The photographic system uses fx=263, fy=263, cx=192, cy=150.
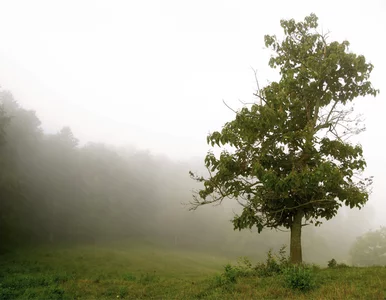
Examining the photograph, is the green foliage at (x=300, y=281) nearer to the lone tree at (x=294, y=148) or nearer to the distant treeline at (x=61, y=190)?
the lone tree at (x=294, y=148)

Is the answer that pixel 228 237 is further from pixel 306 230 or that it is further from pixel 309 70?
pixel 309 70

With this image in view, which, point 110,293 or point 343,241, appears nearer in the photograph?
point 110,293

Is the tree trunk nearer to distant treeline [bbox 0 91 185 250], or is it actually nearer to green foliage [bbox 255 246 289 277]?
green foliage [bbox 255 246 289 277]

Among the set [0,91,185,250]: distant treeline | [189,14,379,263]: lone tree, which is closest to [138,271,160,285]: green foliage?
[189,14,379,263]: lone tree

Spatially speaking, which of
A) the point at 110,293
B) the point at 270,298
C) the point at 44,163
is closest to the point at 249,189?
the point at 270,298

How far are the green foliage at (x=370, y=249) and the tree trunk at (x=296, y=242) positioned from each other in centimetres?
8162

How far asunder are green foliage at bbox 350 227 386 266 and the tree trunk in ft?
268

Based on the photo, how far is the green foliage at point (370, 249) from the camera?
78044 mm

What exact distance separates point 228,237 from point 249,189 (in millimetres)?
135949

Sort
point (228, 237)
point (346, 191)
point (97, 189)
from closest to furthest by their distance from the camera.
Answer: point (346, 191), point (228, 237), point (97, 189)

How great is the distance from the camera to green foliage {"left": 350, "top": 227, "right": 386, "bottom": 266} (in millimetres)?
78044

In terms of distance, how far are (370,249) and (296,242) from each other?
284 feet

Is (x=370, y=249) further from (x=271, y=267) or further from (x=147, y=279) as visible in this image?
(x=147, y=279)

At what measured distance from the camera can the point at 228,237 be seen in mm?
142250
